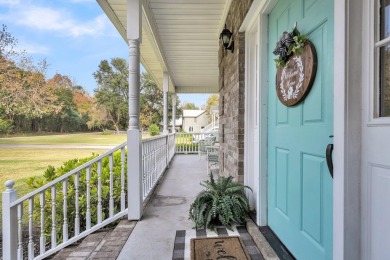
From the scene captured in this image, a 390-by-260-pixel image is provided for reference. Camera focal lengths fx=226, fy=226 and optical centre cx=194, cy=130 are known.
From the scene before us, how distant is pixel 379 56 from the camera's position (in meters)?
0.94

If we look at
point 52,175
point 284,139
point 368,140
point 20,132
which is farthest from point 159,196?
point 20,132

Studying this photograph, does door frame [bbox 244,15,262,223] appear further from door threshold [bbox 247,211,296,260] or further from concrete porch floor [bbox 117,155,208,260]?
concrete porch floor [bbox 117,155,208,260]

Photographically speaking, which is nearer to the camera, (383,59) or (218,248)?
(383,59)

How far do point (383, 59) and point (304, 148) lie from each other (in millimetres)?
711

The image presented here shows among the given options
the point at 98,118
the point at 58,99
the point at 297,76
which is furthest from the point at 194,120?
the point at 297,76

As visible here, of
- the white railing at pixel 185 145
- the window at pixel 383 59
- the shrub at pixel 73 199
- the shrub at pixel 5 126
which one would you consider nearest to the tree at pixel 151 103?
the white railing at pixel 185 145

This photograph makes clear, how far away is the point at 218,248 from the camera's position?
6.12ft

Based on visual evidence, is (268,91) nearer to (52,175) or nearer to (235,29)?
(235,29)

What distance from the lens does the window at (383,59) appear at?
2.97 feet

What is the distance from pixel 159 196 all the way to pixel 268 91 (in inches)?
91.8

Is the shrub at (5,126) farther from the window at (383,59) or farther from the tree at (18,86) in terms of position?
the window at (383,59)

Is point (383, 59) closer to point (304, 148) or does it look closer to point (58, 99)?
point (304, 148)

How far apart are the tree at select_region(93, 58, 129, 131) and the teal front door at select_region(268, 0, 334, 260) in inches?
879

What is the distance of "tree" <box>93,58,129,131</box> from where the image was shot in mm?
24906
